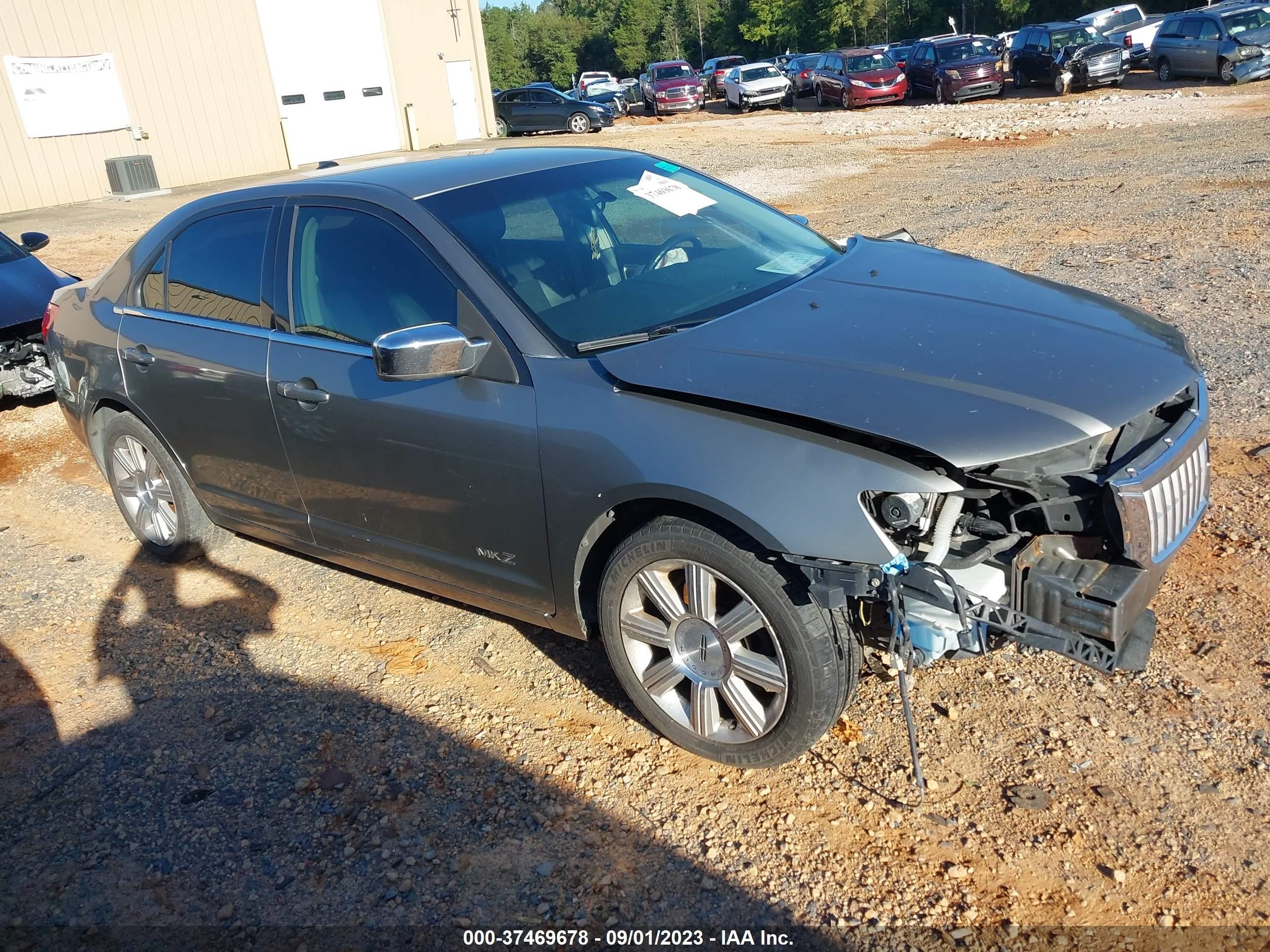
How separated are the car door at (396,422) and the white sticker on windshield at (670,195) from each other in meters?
1.06

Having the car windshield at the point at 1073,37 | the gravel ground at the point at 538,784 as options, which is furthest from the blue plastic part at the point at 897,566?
the car windshield at the point at 1073,37

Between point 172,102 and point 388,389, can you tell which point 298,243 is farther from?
point 172,102

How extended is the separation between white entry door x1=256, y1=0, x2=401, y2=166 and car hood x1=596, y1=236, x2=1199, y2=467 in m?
26.0

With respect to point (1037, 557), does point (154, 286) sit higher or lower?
higher

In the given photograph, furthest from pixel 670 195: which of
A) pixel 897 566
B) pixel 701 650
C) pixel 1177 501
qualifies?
pixel 1177 501

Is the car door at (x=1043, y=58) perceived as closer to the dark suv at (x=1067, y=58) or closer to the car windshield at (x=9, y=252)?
the dark suv at (x=1067, y=58)

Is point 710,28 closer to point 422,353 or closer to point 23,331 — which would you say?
point 23,331

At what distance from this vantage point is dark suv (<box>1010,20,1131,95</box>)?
2639 centimetres

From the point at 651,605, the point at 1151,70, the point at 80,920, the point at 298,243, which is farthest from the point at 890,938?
the point at 1151,70

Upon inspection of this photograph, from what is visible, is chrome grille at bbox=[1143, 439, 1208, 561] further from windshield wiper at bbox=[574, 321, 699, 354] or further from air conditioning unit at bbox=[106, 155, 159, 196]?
air conditioning unit at bbox=[106, 155, 159, 196]

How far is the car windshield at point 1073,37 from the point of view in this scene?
27.3 meters

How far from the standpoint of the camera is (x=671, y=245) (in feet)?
12.9

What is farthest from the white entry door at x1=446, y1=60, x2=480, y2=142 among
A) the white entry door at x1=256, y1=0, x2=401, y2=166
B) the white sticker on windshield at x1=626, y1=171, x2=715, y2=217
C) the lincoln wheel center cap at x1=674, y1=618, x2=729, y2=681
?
the lincoln wheel center cap at x1=674, y1=618, x2=729, y2=681

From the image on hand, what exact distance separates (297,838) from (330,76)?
2767 centimetres
